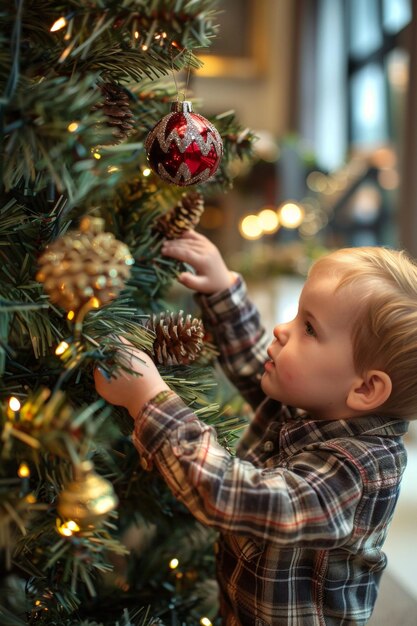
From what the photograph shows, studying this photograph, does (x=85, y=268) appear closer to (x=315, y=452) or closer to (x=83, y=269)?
(x=83, y=269)

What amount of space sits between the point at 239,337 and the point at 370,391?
0.20 metres

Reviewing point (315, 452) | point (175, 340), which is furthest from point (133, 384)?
point (315, 452)

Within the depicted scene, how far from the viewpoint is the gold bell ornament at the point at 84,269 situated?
393 mm

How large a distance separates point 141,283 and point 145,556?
0.31 m

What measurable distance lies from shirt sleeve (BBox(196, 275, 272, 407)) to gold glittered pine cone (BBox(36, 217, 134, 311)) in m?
0.33

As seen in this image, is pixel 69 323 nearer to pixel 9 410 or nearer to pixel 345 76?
pixel 9 410

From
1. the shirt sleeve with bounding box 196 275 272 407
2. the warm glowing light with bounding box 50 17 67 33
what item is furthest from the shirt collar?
the warm glowing light with bounding box 50 17 67 33

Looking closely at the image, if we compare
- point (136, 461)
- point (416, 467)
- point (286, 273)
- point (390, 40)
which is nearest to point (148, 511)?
point (136, 461)

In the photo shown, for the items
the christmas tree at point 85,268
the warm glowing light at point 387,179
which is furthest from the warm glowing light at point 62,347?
the warm glowing light at point 387,179

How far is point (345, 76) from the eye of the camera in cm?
322

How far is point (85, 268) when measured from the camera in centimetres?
39

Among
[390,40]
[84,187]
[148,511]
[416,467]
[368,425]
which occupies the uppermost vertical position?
[390,40]

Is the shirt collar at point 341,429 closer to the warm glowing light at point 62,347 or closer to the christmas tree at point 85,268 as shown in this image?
the christmas tree at point 85,268

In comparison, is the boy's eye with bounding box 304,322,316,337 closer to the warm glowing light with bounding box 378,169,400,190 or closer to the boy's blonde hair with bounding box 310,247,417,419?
the boy's blonde hair with bounding box 310,247,417,419
